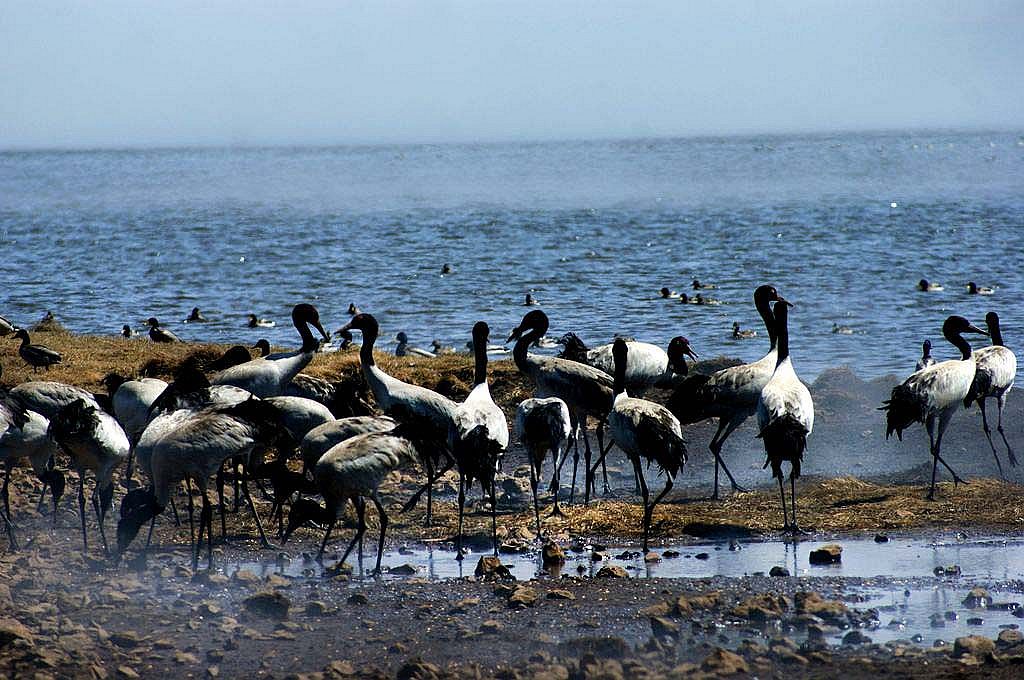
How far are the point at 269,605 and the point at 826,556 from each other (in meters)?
4.00

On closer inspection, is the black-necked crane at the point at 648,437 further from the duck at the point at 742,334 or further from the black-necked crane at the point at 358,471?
the duck at the point at 742,334

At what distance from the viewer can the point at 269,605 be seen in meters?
8.89

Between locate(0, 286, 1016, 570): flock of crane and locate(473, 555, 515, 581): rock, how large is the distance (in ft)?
2.49

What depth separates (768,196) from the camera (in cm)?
6306

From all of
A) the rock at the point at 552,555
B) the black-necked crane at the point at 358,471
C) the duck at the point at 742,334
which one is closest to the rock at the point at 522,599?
the rock at the point at 552,555

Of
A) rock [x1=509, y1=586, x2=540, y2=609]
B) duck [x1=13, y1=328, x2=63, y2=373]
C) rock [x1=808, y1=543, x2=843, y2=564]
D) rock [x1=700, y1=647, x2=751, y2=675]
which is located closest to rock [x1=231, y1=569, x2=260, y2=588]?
rock [x1=509, y1=586, x2=540, y2=609]

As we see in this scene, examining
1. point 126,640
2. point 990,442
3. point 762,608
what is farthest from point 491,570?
point 990,442

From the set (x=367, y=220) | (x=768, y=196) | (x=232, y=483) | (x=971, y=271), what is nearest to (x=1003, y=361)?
(x=232, y=483)

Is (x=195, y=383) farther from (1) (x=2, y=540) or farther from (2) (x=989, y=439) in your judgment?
(2) (x=989, y=439)

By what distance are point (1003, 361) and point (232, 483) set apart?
24.8 feet

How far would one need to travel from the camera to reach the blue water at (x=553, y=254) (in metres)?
24.6

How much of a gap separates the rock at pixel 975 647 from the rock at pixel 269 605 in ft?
13.3

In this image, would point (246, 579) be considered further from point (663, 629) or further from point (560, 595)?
point (663, 629)

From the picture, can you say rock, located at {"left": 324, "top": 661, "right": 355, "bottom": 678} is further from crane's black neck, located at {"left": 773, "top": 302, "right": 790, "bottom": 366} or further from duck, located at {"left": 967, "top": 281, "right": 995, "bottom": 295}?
duck, located at {"left": 967, "top": 281, "right": 995, "bottom": 295}
